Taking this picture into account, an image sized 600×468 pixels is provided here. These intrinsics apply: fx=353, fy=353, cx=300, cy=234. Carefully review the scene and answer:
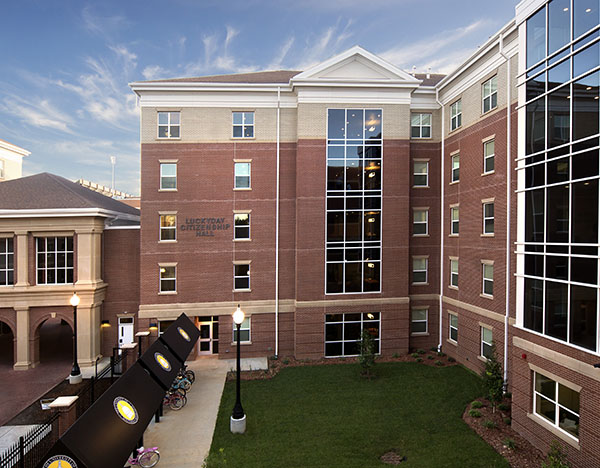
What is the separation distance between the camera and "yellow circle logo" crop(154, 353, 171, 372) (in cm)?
1177

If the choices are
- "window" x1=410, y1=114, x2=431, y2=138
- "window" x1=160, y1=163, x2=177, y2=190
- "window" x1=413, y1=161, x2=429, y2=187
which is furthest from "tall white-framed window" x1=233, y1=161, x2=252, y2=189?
"window" x1=410, y1=114, x2=431, y2=138

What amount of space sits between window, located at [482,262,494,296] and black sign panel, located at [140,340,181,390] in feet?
46.7

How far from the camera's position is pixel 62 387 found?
16.3 m

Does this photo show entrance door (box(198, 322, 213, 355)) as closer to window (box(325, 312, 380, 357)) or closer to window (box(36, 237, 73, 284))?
window (box(325, 312, 380, 357))

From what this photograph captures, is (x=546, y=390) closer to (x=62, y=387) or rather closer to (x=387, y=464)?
(x=387, y=464)

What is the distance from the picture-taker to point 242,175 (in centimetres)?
2042

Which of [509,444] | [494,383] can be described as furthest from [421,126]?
[509,444]

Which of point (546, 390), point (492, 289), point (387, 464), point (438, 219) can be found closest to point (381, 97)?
point (438, 219)

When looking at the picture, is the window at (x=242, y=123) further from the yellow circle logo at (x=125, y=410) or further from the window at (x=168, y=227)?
the yellow circle logo at (x=125, y=410)

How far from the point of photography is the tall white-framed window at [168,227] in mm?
20062

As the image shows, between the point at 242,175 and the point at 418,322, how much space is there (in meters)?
13.7

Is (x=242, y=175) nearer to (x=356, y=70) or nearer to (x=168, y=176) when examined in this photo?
(x=168, y=176)

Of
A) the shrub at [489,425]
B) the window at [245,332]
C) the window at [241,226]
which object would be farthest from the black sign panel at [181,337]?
the shrub at [489,425]

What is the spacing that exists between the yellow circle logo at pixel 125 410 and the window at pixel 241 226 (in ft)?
40.3
